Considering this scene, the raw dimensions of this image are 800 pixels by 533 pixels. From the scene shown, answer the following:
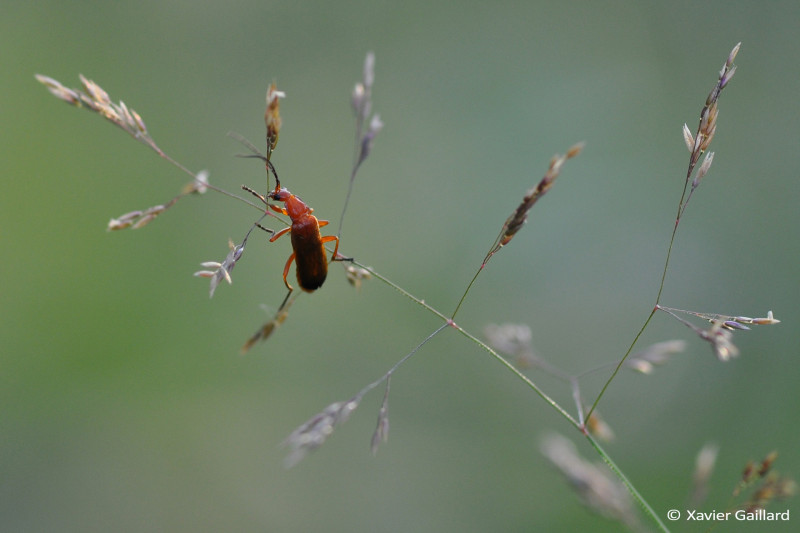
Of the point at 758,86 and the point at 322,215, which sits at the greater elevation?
the point at 758,86

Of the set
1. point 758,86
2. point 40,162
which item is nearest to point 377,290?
point 40,162

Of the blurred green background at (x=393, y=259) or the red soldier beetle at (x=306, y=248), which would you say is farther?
the blurred green background at (x=393, y=259)

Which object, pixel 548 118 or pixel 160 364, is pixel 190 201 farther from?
pixel 548 118

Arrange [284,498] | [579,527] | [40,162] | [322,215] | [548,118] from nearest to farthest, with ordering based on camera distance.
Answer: [579,527] → [284,498] → [40,162] → [322,215] → [548,118]

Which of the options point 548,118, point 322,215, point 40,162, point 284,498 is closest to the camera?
point 284,498

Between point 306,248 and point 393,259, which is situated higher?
point 393,259

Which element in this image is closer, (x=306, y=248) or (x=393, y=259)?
(x=306, y=248)

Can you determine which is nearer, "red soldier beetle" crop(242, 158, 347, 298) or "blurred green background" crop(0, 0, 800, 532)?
"red soldier beetle" crop(242, 158, 347, 298)

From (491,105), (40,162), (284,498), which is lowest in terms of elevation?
(284,498)
